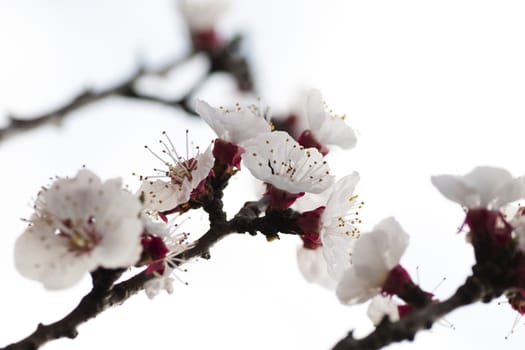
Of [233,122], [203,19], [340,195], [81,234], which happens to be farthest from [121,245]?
[203,19]

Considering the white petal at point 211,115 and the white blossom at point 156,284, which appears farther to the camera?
the white petal at point 211,115

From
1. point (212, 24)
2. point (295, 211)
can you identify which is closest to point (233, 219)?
point (295, 211)

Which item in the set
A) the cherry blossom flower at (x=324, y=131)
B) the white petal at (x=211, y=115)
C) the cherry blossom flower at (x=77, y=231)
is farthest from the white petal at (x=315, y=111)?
the cherry blossom flower at (x=77, y=231)

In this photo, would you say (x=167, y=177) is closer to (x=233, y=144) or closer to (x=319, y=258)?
(x=233, y=144)

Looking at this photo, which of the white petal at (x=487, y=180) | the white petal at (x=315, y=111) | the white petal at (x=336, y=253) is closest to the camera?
the white petal at (x=487, y=180)

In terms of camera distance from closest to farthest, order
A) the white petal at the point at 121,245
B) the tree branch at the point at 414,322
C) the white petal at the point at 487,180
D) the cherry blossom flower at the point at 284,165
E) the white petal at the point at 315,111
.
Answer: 1. the tree branch at the point at 414,322
2. the white petal at the point at 121,245
3. the white petal at the point at 487,180
4. the cherry blossom flower at the point at 284,165
5. the white petal at the point at 315,111

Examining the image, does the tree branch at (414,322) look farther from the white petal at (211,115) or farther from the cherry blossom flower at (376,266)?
the white petal at (211,115)

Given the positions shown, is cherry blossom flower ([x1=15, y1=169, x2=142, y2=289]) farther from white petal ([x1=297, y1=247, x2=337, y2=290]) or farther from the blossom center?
white petal ([x1=297, y1=247, x2=337, y2=290])
